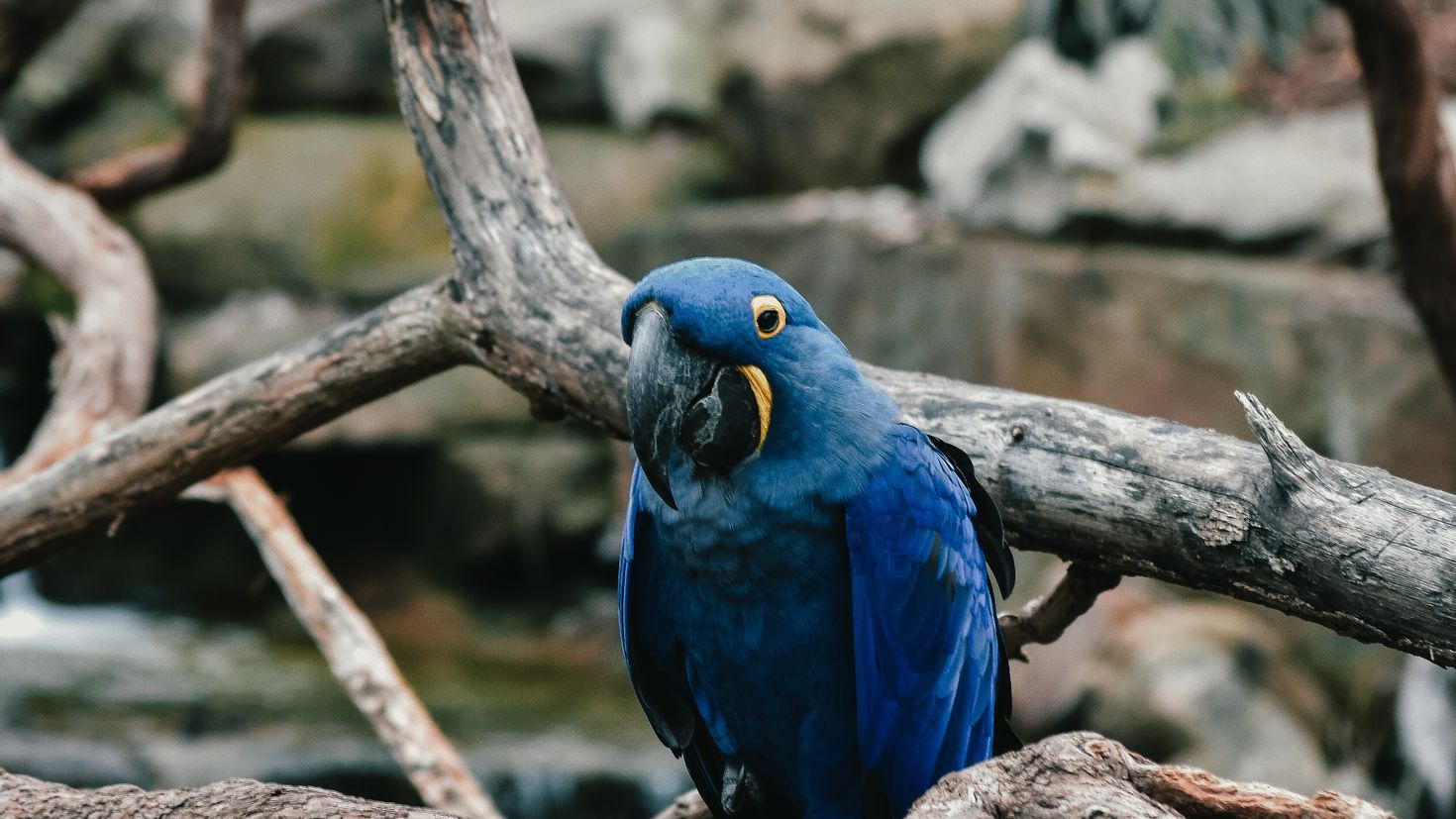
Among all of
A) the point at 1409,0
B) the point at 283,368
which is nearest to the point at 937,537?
the point at 283,368

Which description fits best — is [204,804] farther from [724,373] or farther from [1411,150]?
[1411,150]

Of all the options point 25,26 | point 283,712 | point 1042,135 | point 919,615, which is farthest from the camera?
point 1042,135

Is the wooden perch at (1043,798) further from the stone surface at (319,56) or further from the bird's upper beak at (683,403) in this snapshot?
the stone surface at (319,56)

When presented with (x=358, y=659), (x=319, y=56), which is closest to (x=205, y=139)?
(x=358, y=659)

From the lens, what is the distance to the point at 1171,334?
6.32 metres

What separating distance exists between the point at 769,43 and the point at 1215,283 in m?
Result: 3.88

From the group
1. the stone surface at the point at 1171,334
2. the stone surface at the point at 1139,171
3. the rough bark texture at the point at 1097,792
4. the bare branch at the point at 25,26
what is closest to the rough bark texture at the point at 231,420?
the rough bark texture at the point at 1097,792

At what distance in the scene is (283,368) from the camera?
264 cm

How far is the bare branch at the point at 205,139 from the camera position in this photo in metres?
4.19

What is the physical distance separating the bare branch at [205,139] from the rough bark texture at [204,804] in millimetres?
2832

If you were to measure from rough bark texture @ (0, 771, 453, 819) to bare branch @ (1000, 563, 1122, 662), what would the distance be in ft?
3.83

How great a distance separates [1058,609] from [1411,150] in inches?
Answer: 69.9

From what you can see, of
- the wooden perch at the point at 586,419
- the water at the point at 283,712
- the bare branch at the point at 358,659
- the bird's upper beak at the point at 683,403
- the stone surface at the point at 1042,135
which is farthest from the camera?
the stone surface at the point at 1042,135

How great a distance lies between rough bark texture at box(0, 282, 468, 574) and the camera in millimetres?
2604
